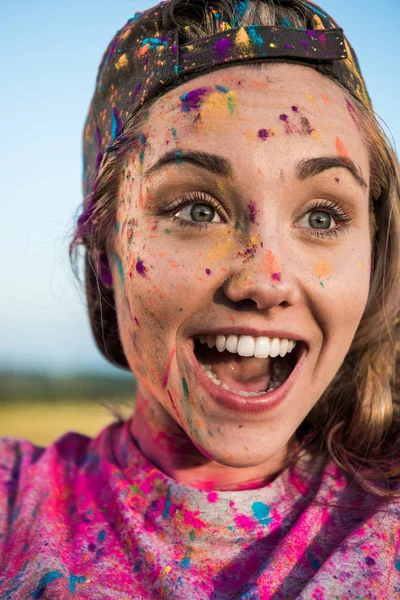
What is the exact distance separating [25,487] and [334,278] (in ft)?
4.46

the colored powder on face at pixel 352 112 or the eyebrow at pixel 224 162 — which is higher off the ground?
the colored powder on face at pixel 352 112

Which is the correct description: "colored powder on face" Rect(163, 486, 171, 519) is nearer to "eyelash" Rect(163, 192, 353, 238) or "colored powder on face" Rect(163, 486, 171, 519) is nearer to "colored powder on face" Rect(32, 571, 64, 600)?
"colored powder on face" Rect(32, 571, 64, 600)

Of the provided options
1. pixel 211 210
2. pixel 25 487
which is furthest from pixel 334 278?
pixel 25 487

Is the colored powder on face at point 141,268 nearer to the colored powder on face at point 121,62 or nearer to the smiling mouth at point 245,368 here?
the smiling mouth at point 245,368

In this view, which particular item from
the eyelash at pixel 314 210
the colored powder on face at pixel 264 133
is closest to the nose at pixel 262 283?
the eyelash at pixel 314 210

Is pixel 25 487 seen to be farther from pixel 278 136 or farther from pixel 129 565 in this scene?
pixel 278 136

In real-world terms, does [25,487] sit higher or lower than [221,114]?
lower

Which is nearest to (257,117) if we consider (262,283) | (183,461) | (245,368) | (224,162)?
(224,162)

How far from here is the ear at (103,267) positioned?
7.21ft

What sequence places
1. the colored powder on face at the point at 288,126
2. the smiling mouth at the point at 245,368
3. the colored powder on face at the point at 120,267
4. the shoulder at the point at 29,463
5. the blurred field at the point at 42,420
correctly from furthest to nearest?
the blurred field at the point at 42,420
the shoulder at the point at 29,463
the colored powder on face at the point at 120,267
the smiling mouth at the point at 245,368
the colored powder on face at the point at 288,126

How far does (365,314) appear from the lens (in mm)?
2271

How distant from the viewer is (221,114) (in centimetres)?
172

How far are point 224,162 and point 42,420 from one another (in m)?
7.16

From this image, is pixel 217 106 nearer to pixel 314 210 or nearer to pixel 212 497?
pixel 314 210
